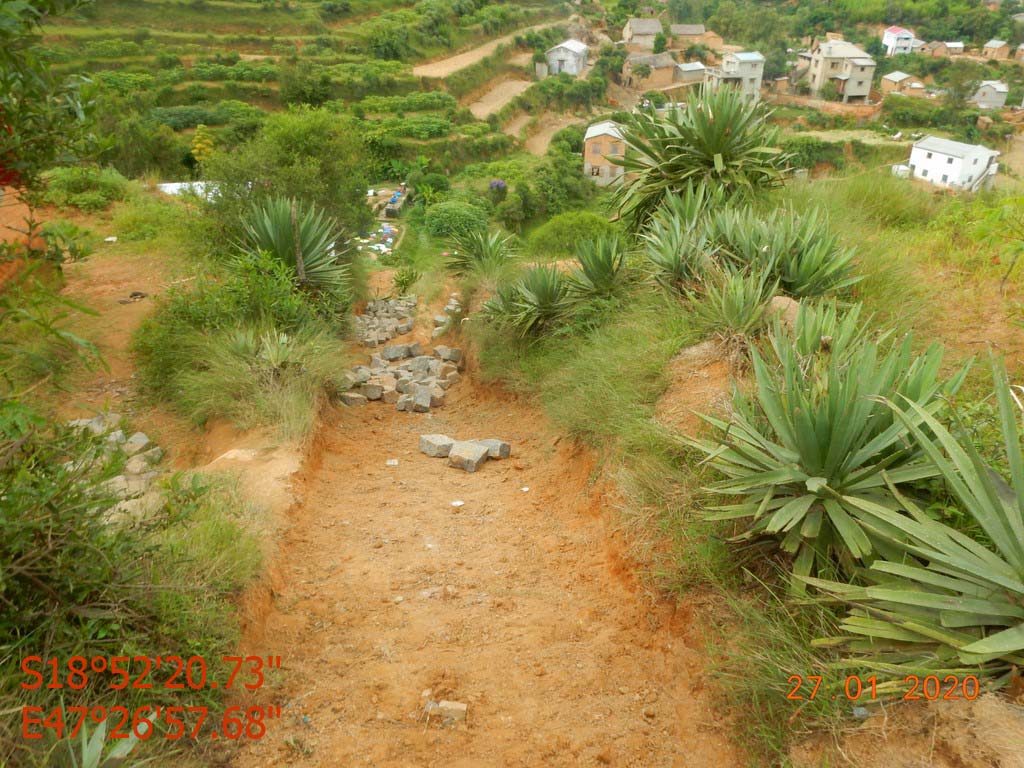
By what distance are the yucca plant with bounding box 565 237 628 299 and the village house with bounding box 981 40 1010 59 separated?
7361 cm

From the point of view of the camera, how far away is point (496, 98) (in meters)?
50.5

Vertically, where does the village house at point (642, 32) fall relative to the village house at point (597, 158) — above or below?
above

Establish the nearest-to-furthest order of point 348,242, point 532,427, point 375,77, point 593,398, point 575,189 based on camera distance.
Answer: point 593,398 → point 532,427 → point 348,242 → point 575,189 → point 375,77

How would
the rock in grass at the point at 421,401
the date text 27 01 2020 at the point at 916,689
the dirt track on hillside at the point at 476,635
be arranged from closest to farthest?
the date text 27 01 2020 at the point at 916,689 → the dirt track on hillside at the point at 476,635 → the rock in grass at the point at 421,401

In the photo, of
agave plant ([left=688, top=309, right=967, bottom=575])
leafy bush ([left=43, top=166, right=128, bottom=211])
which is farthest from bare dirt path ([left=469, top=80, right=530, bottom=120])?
agave plant ([left=688, top=309, right=967, bottom=575])

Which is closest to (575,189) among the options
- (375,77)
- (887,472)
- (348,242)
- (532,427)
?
(375,77)

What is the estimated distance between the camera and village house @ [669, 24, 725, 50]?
217 ft

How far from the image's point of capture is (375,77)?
43031mm

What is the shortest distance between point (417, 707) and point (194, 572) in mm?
1328

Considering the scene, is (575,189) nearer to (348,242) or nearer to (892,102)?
(348,242)

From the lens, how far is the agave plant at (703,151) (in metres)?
8.01

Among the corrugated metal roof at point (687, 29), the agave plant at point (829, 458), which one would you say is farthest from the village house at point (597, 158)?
the agave plant at point (829, 458)

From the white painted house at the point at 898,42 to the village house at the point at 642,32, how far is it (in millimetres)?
21266

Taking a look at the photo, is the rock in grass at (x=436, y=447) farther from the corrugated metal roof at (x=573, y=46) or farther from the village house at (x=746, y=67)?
the corrugated metal roof at (x=573, y=46)
